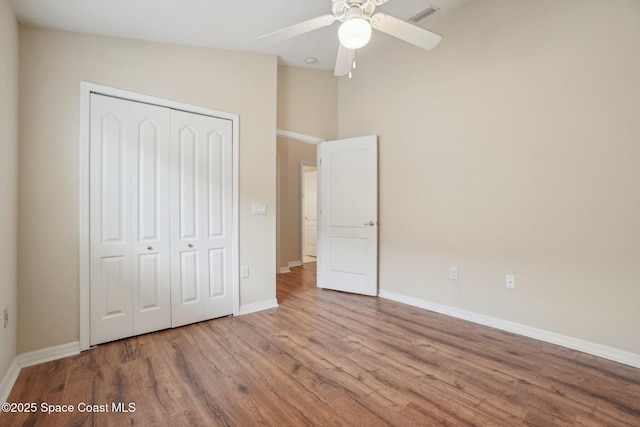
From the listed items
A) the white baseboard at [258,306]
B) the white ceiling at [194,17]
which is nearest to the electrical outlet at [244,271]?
the white baseboard at [258,306]

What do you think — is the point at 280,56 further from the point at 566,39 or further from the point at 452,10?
the point at 566,39

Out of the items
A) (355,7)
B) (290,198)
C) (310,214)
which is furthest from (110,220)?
(310,214)

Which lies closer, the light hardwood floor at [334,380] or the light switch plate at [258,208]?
the light hardwood floor at [334,380]

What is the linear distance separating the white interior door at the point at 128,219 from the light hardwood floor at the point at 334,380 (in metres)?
0.23

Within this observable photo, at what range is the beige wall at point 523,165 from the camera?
216cm

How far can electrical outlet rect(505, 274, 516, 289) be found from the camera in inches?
105

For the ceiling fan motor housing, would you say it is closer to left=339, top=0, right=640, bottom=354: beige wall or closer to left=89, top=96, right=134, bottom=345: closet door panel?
left=339, top=0, right=640, bottom=354: beige wall

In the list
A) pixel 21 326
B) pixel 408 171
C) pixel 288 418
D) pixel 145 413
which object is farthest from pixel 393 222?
pixel 21 326

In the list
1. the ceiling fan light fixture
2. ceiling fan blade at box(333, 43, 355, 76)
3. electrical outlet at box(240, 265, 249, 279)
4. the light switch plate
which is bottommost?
electrical outlet at box(240, 265, 249, 279)

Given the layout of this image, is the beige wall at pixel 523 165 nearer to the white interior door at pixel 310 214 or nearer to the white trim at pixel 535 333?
the white trim at pixel 535 333

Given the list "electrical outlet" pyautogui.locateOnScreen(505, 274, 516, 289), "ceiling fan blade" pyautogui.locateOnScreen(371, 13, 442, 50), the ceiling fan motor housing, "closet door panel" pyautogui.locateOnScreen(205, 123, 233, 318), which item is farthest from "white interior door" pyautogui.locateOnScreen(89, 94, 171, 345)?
"electrical outlet" pyautogui.locateOnScreen(505, 274, 516, 289)

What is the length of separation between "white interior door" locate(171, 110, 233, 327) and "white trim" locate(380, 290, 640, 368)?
2179 millimetres

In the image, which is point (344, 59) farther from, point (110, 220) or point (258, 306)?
point (258, 306)

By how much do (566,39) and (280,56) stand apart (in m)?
2.75
